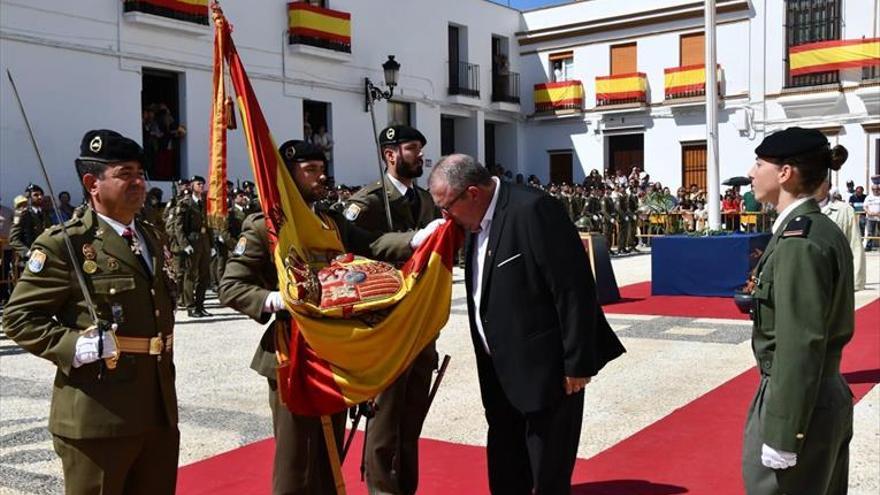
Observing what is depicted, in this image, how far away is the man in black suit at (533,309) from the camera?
332cm

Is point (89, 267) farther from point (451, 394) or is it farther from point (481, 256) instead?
point (451, 394)

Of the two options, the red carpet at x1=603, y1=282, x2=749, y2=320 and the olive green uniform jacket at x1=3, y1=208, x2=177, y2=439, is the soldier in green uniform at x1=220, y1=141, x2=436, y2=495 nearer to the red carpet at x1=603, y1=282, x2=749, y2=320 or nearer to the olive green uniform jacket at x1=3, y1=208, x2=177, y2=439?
the olive green uniform jacket at x1=3, y1=208, x2=177, y2=439

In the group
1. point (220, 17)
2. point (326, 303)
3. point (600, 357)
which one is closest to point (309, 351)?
point (326, 303)

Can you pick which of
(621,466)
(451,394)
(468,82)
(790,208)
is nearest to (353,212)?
(621,466)

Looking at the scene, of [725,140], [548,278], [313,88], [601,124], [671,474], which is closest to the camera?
[548,278]

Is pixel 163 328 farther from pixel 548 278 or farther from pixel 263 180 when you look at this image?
pixel 548 278

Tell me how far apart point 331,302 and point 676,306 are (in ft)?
30.6

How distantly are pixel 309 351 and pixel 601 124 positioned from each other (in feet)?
94.0

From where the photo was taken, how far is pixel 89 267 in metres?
3.18

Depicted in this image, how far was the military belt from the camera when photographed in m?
3.22

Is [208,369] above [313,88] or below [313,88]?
below

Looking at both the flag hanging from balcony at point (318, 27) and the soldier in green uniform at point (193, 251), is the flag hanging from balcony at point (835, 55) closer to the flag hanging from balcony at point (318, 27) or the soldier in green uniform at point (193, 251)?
the flag hanging from balcony at point (318, 27)

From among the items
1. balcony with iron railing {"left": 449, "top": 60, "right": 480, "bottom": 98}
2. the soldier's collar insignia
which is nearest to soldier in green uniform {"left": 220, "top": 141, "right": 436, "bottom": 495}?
the soldier's collar insignia

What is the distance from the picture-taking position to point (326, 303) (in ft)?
11.8
